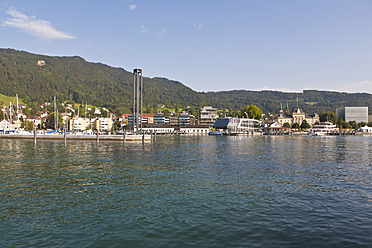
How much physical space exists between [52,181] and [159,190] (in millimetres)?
9852

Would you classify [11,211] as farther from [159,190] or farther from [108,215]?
[159,190]

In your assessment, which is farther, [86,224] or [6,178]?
[6,178]

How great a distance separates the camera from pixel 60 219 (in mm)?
14102

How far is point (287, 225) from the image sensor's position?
1322 centimetres

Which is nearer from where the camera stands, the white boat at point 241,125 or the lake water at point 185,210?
the lake water at point 185,210

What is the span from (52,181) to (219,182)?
46.1 ft

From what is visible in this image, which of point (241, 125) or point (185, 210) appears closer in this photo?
point (185, 210)

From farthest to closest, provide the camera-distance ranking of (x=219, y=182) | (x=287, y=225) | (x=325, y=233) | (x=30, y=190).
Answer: (x=219, y=182) → (x=30, y=190) → (x=287, y=225) → (x=325, y=233)

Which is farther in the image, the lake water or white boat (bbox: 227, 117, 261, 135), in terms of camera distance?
white boat (bbox: 227, 117, 261, 135)

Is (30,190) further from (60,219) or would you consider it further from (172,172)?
(172,172)

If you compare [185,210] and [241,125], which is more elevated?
[241,125]

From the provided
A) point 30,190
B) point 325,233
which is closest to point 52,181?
point 30,190

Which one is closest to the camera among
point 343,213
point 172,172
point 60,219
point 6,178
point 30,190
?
point 60,219

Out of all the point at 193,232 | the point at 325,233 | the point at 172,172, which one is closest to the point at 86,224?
the point at 193,232
